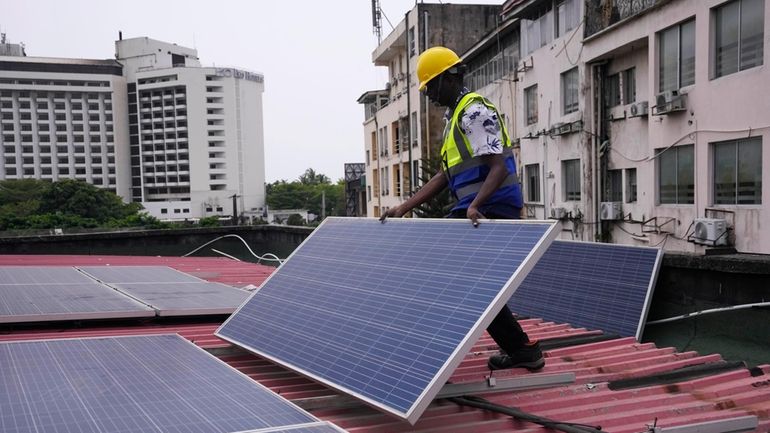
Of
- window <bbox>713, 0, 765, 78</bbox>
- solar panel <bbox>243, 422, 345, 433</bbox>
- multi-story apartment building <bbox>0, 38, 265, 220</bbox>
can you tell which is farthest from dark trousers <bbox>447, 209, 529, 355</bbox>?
multi-story apartment building <bbox>0, 38, 265, 220</bbox>

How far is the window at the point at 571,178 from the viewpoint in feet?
78.0

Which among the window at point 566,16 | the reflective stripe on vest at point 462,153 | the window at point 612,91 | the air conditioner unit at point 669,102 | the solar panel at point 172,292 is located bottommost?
the solar panel at point 172,292

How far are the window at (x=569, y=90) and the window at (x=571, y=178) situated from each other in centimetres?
189

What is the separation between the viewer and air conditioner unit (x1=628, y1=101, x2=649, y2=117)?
19656mm

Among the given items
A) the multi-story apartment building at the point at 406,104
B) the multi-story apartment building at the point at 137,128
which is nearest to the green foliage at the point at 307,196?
the multi-story apartment building at the point at 137,128

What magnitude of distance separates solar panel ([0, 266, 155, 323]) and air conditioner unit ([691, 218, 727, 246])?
1377cm

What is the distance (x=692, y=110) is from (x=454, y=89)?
14.7 meters

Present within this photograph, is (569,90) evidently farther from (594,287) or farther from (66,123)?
(66,123)

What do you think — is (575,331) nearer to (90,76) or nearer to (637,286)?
(637,286)

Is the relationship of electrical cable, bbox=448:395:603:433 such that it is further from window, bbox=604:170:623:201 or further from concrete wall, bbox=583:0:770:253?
window, bbox=604:170:623:201

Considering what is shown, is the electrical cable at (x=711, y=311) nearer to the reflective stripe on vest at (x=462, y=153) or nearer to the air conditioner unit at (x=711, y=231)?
the reflective stripe on vest at (x=462, y=153)

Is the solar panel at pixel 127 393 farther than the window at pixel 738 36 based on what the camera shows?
No

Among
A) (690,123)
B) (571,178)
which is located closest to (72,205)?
(571,178)

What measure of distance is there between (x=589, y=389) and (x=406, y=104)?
38.3 meters
